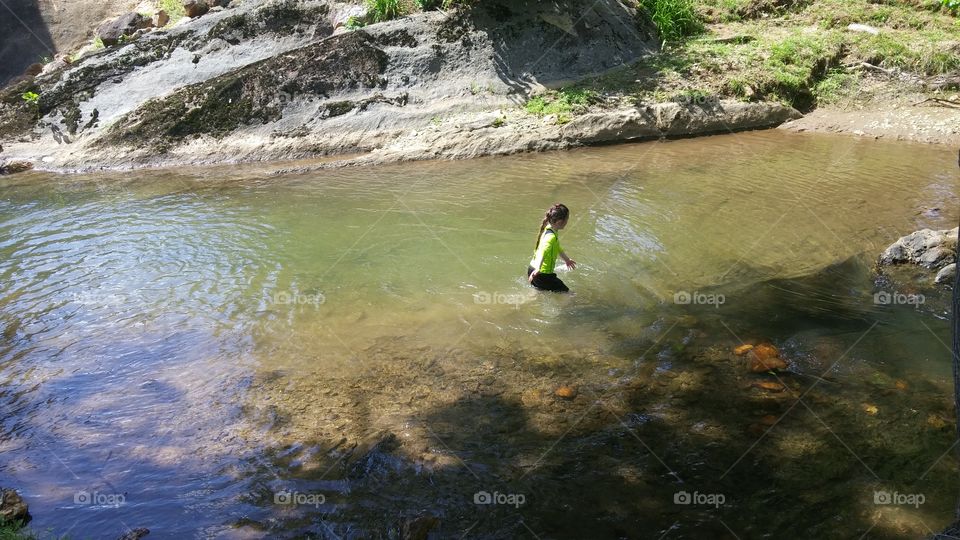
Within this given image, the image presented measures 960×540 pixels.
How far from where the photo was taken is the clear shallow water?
13.3ft

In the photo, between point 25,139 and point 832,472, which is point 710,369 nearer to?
point 832,472

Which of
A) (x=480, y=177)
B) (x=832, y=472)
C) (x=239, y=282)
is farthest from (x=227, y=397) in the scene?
(x=480, y=177)

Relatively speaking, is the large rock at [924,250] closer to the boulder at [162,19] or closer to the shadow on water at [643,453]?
the shadow on water at [643,453]

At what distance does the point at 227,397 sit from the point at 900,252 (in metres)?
7.15

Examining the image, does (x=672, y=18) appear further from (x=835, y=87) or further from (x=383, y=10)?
(x=383, y=10)

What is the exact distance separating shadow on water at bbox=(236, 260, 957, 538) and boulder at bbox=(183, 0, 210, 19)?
537 inches

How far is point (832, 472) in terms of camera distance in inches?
162

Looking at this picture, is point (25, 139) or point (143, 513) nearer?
point (143, 513)
